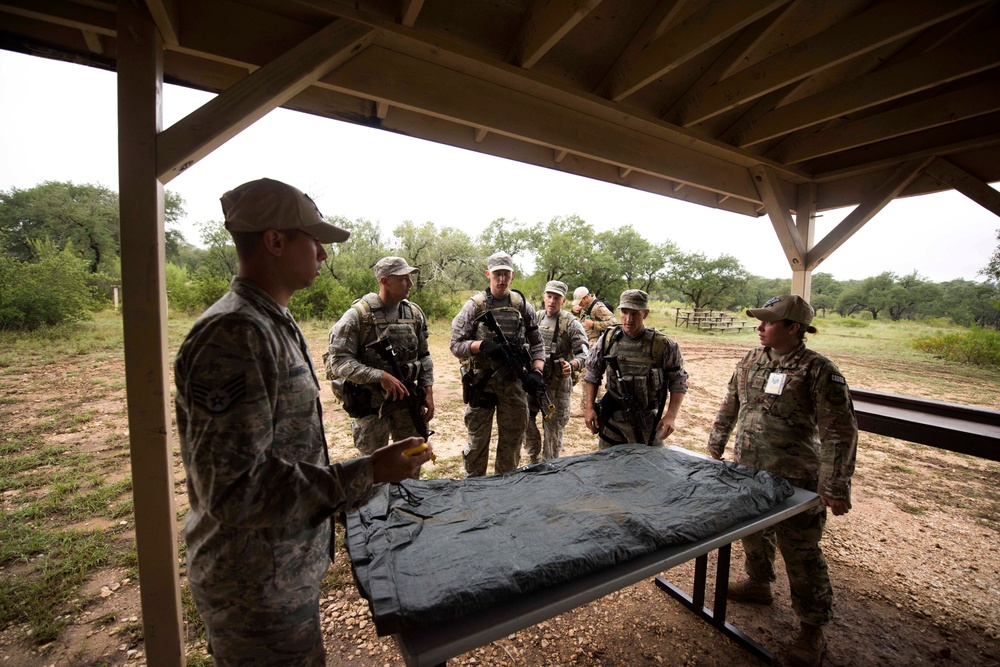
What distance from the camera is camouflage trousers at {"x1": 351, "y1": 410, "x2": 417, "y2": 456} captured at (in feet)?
10.9

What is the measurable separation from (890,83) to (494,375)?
11.2 ft

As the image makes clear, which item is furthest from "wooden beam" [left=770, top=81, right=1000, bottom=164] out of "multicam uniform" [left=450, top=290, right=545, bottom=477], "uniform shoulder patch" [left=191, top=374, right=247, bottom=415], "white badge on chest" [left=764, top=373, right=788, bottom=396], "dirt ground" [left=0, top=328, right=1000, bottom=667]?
"uniform shoulder patch" [left=191, top=374, right=247, bottom=415]

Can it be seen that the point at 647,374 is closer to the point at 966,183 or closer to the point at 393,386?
the point at 393,386

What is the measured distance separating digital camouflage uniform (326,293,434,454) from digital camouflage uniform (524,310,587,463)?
1.59m

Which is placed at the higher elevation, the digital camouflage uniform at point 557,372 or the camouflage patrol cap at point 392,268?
the camouflage patrol cap at point 392,268

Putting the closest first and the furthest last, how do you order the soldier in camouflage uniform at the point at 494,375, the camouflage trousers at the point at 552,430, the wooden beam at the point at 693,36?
the wooden beam at the point at 693,36 < the soldier in camouflage uniform at the point at 494,375 < the camouflage trousers at the point at 552,430

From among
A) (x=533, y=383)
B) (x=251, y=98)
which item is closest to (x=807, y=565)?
(x=533, y=383)

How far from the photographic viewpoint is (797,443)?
2381 mm

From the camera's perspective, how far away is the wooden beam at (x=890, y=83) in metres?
2.12

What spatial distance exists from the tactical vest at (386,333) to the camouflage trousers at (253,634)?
85.1 inches

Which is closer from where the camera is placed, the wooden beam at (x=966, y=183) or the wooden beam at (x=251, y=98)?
the wooden beam at (x=251, y=98)

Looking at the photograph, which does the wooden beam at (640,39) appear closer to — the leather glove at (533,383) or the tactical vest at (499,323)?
the tactical vest at (499,323)

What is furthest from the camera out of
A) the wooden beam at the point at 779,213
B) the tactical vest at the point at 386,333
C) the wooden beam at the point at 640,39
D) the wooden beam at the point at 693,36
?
the wooden beam at the point at 779,213

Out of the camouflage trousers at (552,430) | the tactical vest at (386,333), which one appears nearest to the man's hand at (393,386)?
the tactical vest at (386,333)
